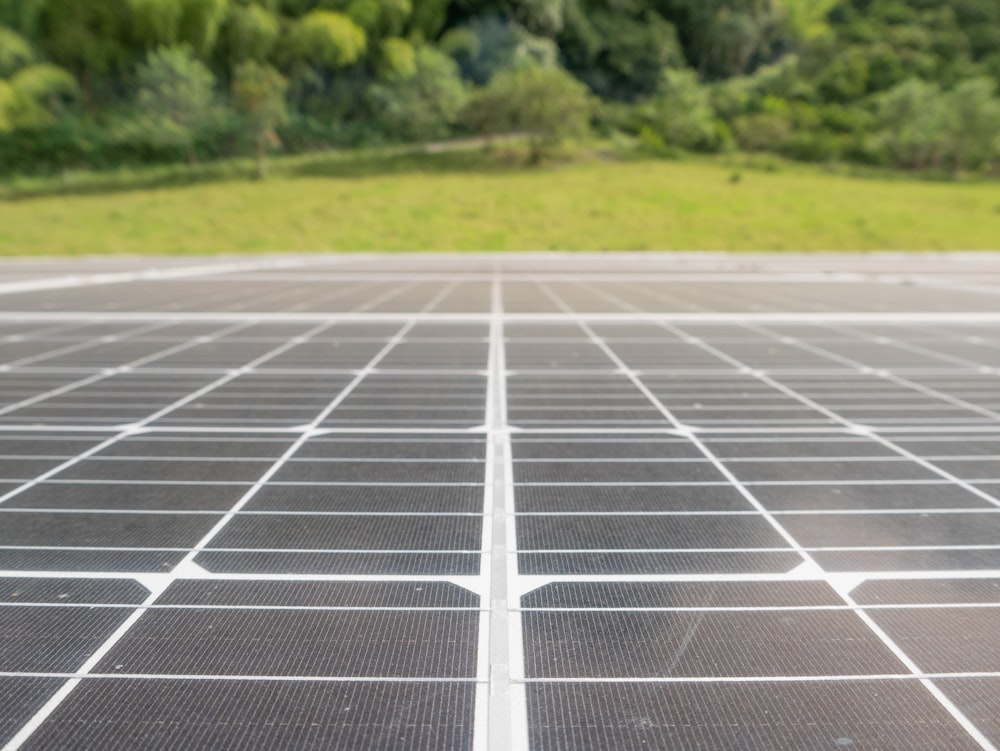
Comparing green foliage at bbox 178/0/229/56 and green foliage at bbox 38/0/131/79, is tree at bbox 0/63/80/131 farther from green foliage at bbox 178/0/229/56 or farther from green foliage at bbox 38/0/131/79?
green foliage at bbox 178/0/229/56

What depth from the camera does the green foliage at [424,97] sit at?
48375 mm

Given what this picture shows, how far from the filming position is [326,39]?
49.2m

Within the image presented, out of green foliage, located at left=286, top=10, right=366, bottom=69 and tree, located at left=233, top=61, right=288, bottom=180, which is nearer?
tree, located at left=233, top=61, right=288, bottom=180

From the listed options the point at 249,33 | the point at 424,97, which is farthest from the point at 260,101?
the point at 424,97

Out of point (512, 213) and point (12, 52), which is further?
point (12, 52)

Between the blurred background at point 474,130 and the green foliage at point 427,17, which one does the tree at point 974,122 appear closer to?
the blurred background at point 474,130

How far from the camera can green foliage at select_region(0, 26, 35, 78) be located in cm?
4575

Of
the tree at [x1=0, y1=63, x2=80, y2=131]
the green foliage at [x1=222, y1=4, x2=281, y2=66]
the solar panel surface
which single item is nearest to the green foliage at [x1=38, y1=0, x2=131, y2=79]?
the tree at [x1=0, y1=63, x2=80, y2=131]

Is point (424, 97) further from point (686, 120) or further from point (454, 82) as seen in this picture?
point (686, 120)

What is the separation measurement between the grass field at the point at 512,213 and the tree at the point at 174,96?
4613 mm

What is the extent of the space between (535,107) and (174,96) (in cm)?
1953

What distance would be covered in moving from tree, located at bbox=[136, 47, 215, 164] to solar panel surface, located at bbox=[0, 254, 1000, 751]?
126ft

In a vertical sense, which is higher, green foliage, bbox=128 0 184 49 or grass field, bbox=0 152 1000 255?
green foliage, bbox=128 0 184 49

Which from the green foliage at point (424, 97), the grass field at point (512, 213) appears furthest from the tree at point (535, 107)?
the green foliage at point (424, 97)
